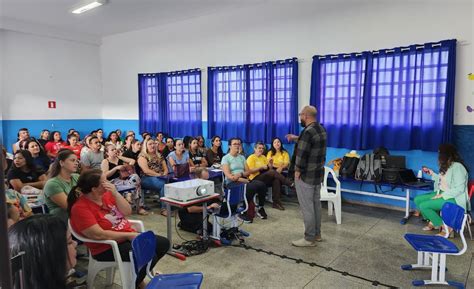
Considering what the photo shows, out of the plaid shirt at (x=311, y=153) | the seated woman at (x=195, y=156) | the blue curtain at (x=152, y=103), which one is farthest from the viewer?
the blue curtain at (x=152, y=103)

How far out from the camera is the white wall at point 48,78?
800 cm

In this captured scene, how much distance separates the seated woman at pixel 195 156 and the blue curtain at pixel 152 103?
2389 mm

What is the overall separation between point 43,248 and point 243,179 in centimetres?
386

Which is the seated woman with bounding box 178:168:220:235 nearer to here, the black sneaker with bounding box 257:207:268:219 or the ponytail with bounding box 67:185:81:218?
the black sneaker with bounding box 257:207:268:219

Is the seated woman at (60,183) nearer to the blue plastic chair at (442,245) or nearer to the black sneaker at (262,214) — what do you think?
the black sneaker at (262,214)

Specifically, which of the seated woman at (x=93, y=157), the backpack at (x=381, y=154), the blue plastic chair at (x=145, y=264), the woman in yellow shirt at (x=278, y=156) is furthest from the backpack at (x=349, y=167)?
the seated woman at (x=93, y=157)

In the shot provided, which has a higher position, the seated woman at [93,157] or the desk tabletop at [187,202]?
the seated woman at [93,157]

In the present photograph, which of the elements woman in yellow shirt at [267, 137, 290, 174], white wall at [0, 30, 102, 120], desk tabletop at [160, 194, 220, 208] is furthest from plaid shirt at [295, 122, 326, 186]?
white wall at [0, 30, 102, 120]

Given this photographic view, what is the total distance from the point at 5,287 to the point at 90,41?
10091 millimetres

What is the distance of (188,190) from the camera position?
3475 millimetres

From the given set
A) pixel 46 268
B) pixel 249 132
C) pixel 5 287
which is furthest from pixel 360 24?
pixel 5 287

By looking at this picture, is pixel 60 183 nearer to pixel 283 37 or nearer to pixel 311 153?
pixel 311 153

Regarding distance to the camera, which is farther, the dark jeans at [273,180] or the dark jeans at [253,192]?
the dark jeans at [273,180]

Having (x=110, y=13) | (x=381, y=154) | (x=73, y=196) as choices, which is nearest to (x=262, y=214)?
(x=381, y=154)
